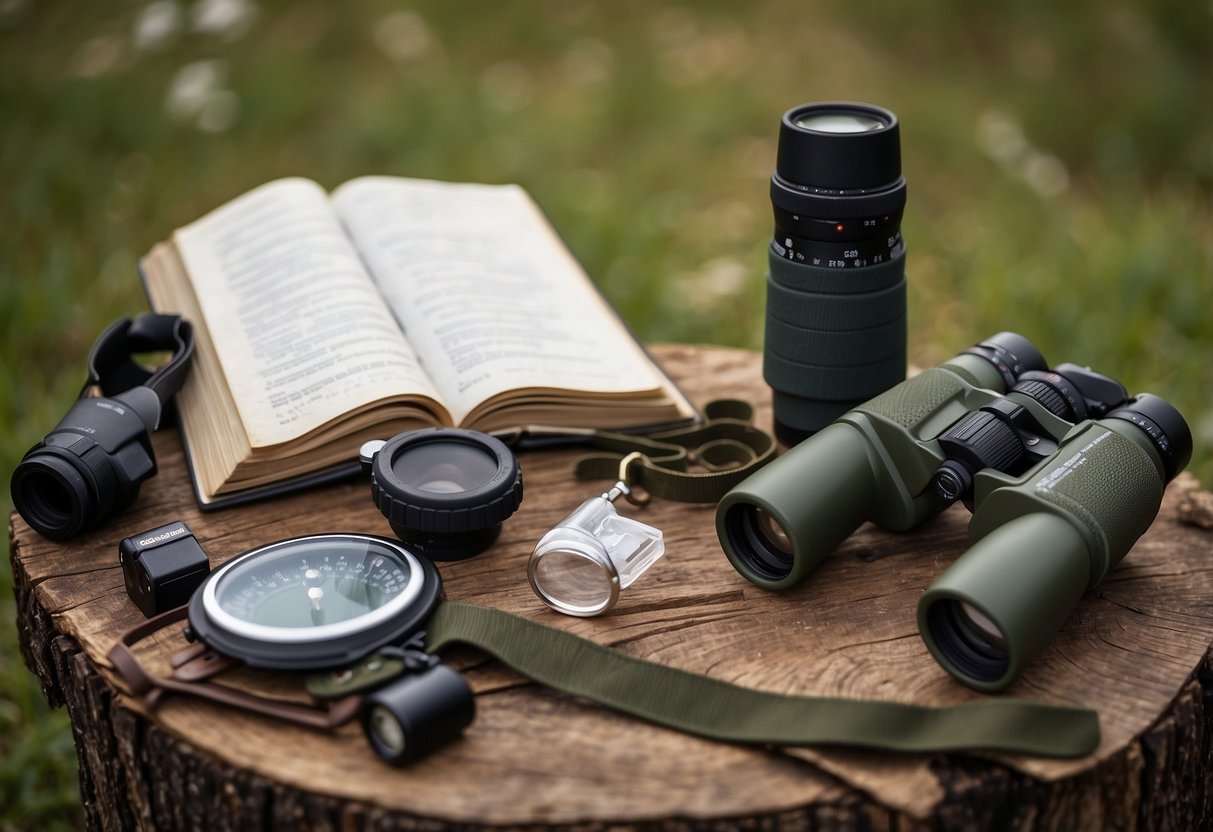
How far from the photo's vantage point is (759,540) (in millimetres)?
2070

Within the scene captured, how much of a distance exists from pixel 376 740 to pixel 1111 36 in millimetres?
5686

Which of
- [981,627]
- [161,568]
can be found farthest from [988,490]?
[161,568]

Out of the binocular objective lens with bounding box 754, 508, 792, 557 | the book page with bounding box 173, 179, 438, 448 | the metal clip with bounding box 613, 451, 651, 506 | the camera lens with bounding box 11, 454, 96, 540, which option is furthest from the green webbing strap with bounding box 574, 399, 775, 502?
the camera lens with bounding box 11, 454, 96, 540

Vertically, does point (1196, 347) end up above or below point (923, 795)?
below

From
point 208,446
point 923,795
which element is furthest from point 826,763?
point 208,446

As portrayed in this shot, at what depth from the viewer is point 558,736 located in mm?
1741

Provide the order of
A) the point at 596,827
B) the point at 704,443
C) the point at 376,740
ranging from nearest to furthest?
the point at 596,827
the point at 376,740
the point at 704,443

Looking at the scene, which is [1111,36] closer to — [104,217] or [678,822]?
[104,217]

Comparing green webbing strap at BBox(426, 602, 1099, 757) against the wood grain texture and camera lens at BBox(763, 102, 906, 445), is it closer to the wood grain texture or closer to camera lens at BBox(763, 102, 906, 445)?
the wood grain texture

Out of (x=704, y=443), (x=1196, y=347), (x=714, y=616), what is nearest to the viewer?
(x=714, y=616)

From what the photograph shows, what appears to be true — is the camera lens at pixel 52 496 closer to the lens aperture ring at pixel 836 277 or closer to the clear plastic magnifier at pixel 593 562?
the clear plastic magnifier at pixel 593 562

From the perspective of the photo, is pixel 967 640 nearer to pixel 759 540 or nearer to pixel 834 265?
pixel 759 540

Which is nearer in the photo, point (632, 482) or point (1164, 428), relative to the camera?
point (1164, 428)

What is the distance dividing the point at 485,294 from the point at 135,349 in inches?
29.2
